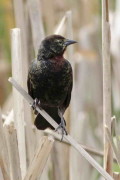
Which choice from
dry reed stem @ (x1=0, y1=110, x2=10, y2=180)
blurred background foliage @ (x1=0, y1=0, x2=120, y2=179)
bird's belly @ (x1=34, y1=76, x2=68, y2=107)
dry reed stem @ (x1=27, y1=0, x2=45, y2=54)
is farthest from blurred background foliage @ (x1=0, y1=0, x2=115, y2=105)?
dry reed stem @ (x1=0, y1=110, x2=10, y2=180)

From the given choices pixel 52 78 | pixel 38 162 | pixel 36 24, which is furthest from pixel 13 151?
pixel 36 24

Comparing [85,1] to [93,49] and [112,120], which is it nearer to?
[93,49]

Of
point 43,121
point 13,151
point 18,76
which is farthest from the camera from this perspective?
point 43,121

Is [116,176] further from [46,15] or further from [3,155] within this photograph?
[46,15]

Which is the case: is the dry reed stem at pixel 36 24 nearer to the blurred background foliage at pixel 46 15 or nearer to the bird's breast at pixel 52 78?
the bird's breast at pixel 52 78

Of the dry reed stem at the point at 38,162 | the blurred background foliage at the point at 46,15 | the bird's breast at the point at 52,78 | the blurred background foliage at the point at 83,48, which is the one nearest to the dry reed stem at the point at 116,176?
the dry reed stem at the point at 38,162

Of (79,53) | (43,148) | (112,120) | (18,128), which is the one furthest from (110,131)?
(79,53)

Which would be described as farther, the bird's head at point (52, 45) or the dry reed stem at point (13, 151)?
the bird's head at point (52, 45)
